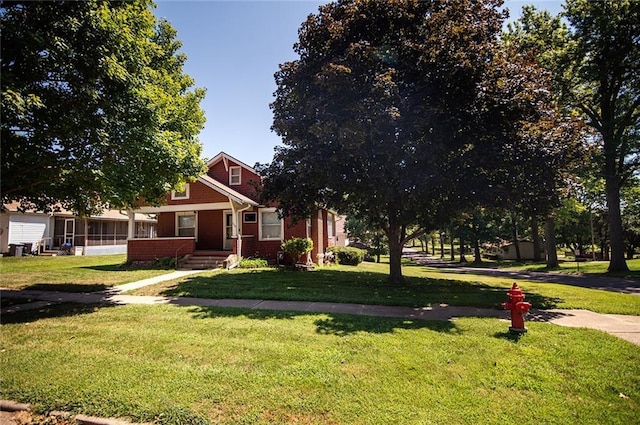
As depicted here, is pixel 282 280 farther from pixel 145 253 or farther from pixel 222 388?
pixel 145 253

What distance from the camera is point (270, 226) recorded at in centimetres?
1927

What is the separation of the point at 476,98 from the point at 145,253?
17975mm

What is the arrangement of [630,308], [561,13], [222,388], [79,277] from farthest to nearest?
[561,13]
[79,277]
[630,308]
[222,388]

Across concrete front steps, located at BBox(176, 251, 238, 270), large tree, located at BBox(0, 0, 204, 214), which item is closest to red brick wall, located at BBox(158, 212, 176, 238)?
concrete front steps, located at BBox(176, 251, 238, 270)

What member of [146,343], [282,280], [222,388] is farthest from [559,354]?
[282,280]

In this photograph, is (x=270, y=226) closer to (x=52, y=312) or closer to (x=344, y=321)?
(x=52, y=312)

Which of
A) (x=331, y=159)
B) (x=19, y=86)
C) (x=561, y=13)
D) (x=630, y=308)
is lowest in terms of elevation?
(x=630, y=308)

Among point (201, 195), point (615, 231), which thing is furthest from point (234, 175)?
→ point (615, 231)

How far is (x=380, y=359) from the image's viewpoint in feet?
15.9

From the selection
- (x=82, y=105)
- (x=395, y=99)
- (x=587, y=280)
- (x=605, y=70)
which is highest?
(x=605, y=70)

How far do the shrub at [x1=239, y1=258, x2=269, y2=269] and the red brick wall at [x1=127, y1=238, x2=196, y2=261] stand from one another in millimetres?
3036

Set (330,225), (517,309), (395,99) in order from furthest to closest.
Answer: (330,225)
(395,99)
(517,309)

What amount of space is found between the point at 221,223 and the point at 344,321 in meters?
14.6

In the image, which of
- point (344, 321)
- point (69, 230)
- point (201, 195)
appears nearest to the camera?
point (344, 321)
